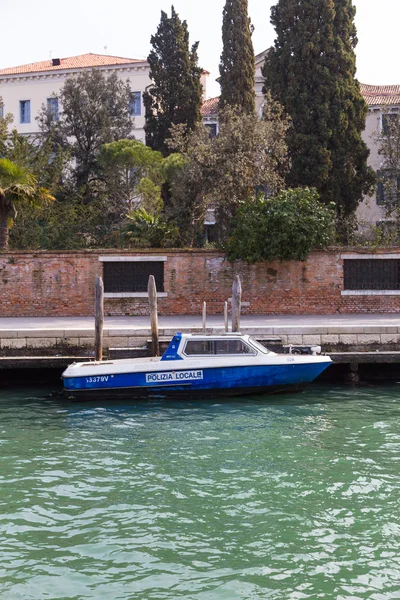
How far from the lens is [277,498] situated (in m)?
9.38

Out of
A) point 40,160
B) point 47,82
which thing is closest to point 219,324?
point 40,160

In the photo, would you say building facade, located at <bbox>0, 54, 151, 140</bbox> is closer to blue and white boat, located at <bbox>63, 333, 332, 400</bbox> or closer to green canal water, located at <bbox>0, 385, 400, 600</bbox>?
blue and white boat, located at <bbox>63, 333, 332, 400</bbox>

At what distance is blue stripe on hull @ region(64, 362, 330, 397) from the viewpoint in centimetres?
1495

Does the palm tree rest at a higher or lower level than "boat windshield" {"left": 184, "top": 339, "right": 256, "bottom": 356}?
higher

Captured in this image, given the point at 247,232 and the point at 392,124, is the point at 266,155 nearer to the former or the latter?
the point at 247,232

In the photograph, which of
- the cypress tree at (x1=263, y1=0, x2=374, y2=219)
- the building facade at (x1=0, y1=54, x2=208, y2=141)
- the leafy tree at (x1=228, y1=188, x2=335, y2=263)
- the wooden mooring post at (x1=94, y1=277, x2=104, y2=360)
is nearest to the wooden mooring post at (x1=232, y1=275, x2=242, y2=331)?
the wooden mooring post at (x1=94, y1=277, x2=104, y2=360)

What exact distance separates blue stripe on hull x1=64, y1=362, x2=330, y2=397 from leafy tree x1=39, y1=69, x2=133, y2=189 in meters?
21.5

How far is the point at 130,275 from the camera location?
2266cm

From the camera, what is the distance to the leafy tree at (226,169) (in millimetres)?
23625

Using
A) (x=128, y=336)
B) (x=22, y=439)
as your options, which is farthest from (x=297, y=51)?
(x=22, y=439)

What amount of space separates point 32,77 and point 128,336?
33.2m

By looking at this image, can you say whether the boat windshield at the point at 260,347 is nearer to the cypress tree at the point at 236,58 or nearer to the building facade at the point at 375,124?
the cypress tree at the point at 236,58

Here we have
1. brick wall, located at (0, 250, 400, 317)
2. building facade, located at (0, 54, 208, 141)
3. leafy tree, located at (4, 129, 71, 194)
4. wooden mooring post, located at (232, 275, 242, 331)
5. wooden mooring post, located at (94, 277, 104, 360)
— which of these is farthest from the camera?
building facade, located at (0, 54, 208, 141)

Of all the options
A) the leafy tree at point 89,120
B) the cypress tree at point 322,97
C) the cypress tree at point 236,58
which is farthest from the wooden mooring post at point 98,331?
the leafy tree at point 89,120
